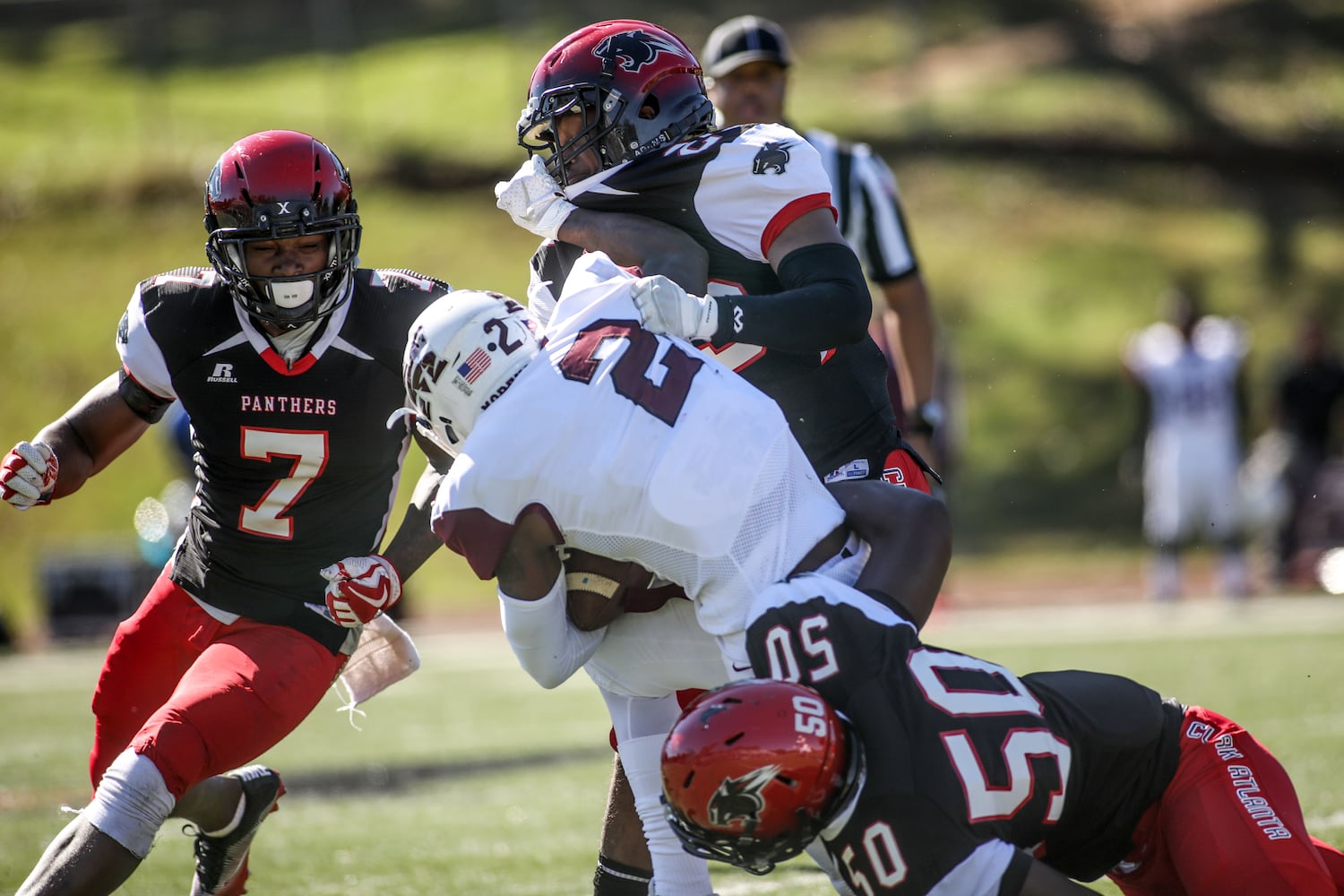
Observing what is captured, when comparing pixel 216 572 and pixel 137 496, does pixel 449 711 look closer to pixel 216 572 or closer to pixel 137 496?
pixel 216 572

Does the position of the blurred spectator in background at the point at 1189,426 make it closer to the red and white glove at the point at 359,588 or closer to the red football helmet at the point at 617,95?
the red football helmet at the point at 617,95

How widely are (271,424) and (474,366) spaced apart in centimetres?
117

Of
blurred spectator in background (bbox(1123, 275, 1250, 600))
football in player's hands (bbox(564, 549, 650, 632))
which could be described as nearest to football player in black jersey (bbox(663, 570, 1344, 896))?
football in player's hands (bbox(564, 549, 650, 632))

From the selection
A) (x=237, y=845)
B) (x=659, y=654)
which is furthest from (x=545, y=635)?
(x=237, y=845)

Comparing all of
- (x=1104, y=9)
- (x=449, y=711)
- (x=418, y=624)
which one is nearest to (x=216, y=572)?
(x=449, y=711)

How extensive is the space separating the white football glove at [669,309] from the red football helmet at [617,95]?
0.56 m

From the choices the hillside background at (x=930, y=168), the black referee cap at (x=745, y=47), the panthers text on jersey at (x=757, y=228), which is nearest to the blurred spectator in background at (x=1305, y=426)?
the hillside background at (x=930, y=168)

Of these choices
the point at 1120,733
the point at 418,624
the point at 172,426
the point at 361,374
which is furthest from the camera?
the point at 418,624

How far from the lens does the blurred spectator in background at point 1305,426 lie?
1171 centimetres

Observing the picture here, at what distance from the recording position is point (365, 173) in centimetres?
2105

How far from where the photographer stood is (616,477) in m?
2.81

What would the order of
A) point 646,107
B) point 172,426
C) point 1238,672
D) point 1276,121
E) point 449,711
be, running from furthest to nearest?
point 1276,121
point 172,426
point 449,711
point 1238,672
point 646,107

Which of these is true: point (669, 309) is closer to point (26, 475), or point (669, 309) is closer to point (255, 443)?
point (255, 443)

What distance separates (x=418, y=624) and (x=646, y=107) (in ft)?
32.5
